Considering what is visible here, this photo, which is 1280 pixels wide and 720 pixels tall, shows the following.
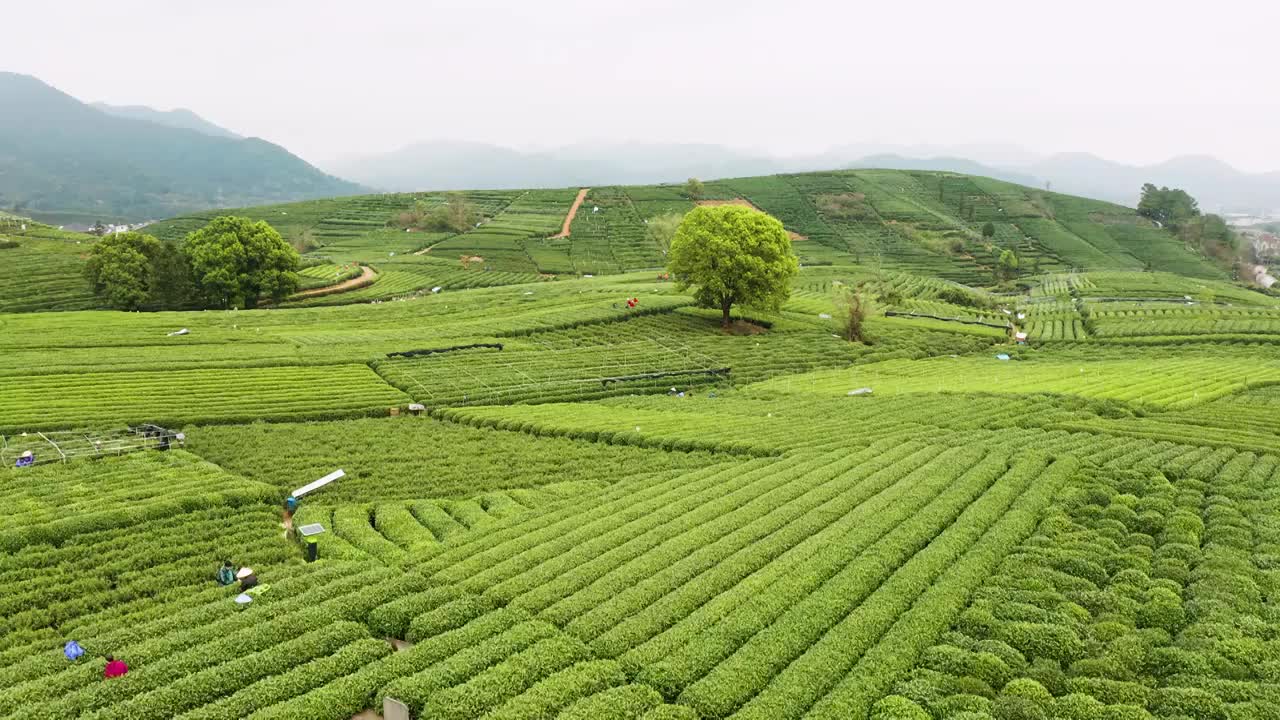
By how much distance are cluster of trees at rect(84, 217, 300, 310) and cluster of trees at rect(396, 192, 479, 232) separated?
7028 cm

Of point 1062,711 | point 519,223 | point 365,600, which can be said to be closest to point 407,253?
point 519,223

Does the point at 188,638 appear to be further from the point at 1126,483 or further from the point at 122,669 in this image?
the point at 1126,483

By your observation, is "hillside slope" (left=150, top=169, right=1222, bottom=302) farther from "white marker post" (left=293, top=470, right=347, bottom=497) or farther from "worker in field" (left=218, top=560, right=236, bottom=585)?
"worker in field" (left=218, top=560, right=236, bottom=585)

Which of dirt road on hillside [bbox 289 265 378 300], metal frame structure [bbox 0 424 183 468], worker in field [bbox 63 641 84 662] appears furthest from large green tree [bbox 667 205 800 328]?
worker in field [bbox 63 641 84 662]

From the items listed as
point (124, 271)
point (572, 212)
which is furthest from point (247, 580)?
point (572, 212)

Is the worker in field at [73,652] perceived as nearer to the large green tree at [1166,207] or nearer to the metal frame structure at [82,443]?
the metal frame structure at [82,443]

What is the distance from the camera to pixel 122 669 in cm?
1689

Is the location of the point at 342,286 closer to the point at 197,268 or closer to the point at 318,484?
the point at 197,268

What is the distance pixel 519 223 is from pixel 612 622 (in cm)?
14674

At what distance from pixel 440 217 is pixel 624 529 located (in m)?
140

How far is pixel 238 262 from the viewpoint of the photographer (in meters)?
81.2

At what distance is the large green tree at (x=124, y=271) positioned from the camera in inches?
3041

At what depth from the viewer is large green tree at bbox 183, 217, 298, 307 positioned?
79812 millimetres

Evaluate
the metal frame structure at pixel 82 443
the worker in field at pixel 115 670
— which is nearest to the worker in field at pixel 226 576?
the worker in field at pixel 115 670
